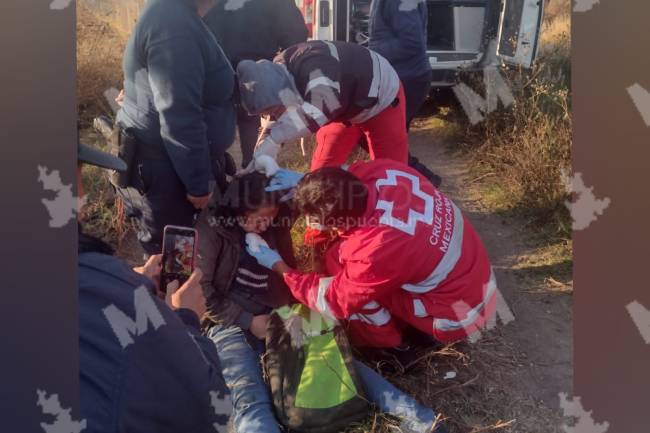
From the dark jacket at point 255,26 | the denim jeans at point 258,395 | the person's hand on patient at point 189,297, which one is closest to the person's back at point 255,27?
the dark jacket at point 255,26

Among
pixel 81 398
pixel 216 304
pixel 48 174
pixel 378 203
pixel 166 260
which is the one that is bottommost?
pixel 216 304

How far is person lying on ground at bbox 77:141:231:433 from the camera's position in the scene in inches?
32.5

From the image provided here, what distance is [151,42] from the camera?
6.07ft

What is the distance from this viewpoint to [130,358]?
882 mm

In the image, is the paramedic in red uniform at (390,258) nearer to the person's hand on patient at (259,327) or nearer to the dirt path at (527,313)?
the person's hand on patient at (259,327)

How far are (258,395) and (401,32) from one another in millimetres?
2164

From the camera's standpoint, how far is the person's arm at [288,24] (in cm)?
316

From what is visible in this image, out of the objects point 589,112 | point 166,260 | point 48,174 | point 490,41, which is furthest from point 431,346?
point 490,41

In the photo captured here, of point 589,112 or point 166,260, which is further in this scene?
point 166,260

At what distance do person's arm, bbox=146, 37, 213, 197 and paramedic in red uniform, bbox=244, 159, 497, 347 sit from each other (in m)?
0.41

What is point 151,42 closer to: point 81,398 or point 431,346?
point 81,398

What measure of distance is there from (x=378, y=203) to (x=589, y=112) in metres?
1.29

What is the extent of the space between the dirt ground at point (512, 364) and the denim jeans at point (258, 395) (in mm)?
81

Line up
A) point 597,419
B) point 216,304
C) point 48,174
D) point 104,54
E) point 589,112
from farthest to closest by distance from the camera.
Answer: point 104,54, point 216,304, point 597,419, point 589,112, point 48,174
